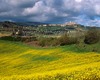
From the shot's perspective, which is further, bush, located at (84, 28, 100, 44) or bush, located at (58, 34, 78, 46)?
bush, located at (58, 34, 78, 46)

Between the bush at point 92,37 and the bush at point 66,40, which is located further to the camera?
the bush at point 66,40

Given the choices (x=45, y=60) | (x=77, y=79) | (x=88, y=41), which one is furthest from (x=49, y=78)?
(x=88, y=41)

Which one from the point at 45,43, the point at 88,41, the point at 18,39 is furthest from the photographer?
the point at 18,39

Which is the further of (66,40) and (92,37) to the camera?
(66,40)

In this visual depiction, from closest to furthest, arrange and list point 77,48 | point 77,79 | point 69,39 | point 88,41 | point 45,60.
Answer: point 77,79, point 45,60, point 77,48, point 88,41, point 69,39

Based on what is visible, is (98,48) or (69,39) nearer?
(98,48)

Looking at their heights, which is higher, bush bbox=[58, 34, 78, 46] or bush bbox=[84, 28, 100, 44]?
bush bbox=[84, 28, 100, 44]

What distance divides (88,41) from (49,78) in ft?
256

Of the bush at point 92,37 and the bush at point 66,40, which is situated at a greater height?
the bush at point 92,37

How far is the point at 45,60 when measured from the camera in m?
59.3

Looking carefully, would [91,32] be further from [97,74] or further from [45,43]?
[97,74]

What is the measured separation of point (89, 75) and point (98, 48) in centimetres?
4855

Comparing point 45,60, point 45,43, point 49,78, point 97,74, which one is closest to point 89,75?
point 97,74

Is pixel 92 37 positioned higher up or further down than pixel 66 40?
higher up
